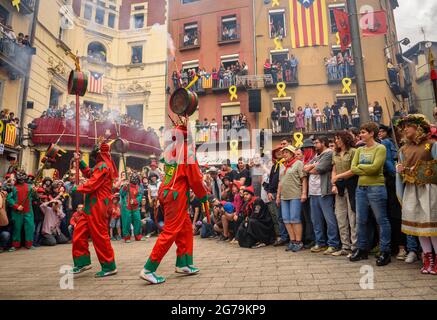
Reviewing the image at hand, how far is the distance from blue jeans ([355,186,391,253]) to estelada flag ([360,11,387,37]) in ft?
20.5

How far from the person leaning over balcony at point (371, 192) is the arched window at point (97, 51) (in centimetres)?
1661

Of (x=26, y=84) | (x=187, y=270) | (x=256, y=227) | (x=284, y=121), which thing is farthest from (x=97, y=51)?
(x=187, y=270)

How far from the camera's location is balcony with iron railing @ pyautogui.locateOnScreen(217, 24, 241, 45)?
1961 centimetres

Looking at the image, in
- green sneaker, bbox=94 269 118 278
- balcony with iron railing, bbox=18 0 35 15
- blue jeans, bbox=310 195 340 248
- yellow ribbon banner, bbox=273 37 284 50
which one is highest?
yellow ribbon banner, bbox=273 37 284 50

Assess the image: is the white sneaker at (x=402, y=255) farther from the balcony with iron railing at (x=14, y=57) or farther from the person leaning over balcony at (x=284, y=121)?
the balcony with iron railing at (x=14, y=57)

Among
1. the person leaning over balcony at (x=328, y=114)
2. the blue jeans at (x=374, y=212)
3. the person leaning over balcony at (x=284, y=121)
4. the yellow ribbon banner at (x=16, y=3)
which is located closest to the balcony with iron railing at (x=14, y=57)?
the yellow ribbon banner at (x=16, y=3)

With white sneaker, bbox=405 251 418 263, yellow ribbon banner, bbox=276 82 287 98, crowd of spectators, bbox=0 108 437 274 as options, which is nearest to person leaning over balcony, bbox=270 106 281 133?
yellow ribbon banner, bbox=276 82 287 98

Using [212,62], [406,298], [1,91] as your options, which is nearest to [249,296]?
[406,298]

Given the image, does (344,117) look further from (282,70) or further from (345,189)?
(345,189)

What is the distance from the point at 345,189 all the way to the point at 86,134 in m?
14.3

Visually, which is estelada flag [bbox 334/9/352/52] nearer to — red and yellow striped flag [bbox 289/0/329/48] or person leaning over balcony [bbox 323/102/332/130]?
red and yellow striped flag [bbox 289/0/329/48]

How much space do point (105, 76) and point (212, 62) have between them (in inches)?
→ 277

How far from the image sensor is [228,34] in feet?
65.6

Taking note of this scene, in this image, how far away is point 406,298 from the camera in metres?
2.50
